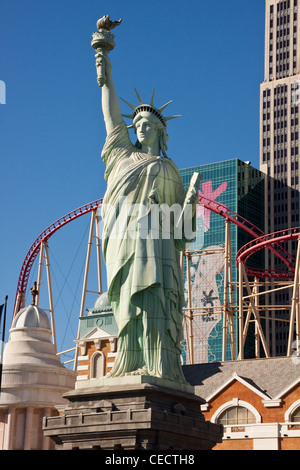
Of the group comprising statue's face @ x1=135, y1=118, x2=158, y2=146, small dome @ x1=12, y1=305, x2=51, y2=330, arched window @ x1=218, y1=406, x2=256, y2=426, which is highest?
statue's face @ x1=135, y1=118, x2=158, y2=146

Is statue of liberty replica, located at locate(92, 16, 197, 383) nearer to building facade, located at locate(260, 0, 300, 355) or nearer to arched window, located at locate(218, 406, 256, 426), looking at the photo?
arched window, located at locate(218, 406, 256, 426)

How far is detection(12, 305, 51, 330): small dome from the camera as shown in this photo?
35862 mm

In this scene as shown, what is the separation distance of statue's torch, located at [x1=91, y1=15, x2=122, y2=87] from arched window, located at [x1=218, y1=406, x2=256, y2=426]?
12933mm

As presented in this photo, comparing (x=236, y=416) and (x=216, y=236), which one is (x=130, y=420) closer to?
(x=236, y=416)

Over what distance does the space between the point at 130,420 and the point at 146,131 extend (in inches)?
350

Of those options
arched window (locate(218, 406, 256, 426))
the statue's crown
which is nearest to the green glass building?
arched window (locate(218, 406, 256, 426))

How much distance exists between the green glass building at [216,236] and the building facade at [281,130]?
1.35 metres

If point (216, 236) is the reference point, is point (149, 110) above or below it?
below

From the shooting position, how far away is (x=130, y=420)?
22.5 metres

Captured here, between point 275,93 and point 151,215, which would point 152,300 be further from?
point 275,93

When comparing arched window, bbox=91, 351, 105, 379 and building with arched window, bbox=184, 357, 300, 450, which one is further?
arched window, bbox=91, 351, 105, 379

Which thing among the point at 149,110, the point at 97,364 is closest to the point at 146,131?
the point at 149,110
